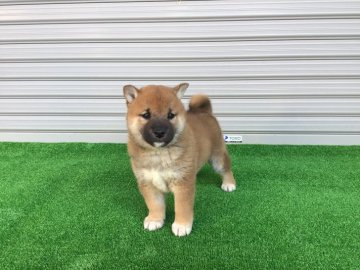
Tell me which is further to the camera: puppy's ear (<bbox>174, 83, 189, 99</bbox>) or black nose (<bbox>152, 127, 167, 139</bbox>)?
puppy's ear (<bbox>174, 83, 189, 99</bbox>)

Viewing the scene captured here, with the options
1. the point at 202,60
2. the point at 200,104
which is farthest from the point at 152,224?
the point at 202,60

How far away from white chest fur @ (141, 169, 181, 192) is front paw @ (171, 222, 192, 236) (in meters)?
0.26

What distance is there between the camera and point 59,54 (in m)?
4.17

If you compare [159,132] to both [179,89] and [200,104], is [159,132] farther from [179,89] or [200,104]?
[200,104]

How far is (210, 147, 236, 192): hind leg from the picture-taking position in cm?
306

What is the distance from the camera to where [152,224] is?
252 cm

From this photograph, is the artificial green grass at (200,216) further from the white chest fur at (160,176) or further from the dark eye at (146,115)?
the dark eye at (146,115)

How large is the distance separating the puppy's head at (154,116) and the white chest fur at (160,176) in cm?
18

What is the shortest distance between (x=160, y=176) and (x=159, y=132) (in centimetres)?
36

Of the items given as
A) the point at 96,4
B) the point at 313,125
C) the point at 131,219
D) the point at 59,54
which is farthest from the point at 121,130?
the point at 313,125

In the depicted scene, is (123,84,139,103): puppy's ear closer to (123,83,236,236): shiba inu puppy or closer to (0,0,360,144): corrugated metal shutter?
(123,83,236,236): shiba inu puppy

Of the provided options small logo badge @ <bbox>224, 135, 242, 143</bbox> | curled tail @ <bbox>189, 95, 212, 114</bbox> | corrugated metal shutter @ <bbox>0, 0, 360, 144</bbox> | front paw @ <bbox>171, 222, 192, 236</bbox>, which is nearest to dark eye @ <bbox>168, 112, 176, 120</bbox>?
front paw @ <bbox>171, 222, 192, 236</bbox>

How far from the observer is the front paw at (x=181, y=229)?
7.91 feet

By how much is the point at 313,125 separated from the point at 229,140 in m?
0.96
